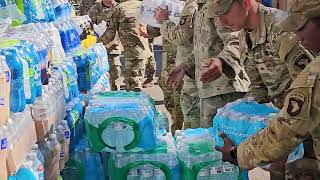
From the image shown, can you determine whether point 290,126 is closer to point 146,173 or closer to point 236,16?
point 236,16

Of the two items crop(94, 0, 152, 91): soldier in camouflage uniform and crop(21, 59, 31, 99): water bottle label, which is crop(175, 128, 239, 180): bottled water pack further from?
crop(94, 0, 152, 91): soldier in camouflage uniform

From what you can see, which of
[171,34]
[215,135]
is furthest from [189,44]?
[215,135]

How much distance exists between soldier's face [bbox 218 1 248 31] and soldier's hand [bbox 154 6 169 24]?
5.51 ft

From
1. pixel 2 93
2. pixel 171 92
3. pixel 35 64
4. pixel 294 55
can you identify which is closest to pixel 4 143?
pixel 2 93

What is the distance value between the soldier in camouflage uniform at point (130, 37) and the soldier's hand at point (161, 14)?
2508 millimetres

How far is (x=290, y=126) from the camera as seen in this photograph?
2.33 meters

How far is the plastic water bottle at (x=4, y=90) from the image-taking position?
8.50 ft

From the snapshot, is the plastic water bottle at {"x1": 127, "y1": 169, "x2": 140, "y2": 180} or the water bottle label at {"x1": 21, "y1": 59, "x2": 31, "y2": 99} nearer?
the water bottle label at {"x1": 21, "y1": 59, "x2": 31, "y2": 99}

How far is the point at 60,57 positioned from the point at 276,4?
481 centimetres

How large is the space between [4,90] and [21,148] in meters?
0.40

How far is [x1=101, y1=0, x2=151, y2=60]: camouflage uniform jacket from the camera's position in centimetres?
775

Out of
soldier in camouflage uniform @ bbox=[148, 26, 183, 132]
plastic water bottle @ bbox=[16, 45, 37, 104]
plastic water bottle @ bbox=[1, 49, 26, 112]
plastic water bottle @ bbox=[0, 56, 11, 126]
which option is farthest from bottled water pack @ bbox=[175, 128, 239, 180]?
soldier in camouflage uniform @ bbox=[148, 26, 183, 132]

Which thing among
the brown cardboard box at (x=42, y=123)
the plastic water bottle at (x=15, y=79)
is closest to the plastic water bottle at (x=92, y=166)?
the brown cardboard box at (x=42, y=123)

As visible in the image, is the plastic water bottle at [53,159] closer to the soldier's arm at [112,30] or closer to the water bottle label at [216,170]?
the water bottle label at [216,170]
